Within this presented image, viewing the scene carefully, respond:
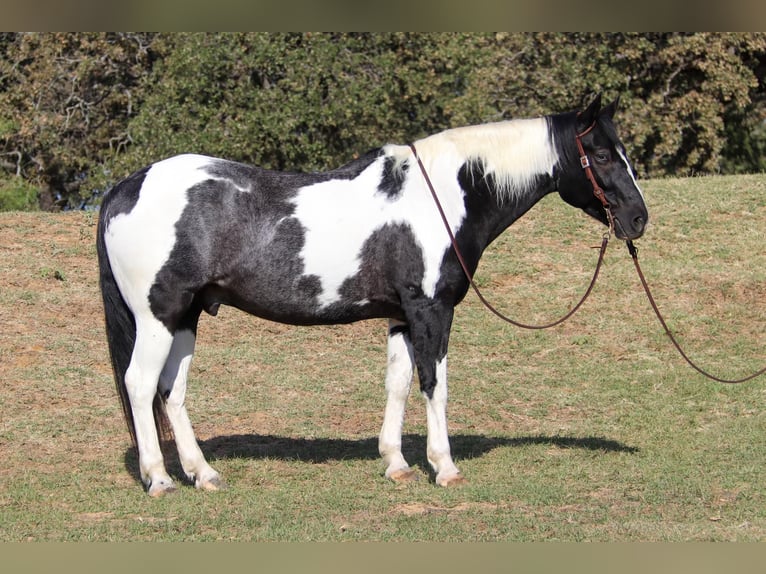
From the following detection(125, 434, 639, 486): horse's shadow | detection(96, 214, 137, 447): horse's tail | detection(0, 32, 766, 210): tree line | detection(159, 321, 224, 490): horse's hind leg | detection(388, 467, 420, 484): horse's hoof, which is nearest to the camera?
detection(96, 214, 137, 447): horse's tail

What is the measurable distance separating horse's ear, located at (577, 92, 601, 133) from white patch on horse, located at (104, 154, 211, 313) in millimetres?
2598

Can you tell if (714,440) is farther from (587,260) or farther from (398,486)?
(587,260)

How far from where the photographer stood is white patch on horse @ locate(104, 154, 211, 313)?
6.54 m

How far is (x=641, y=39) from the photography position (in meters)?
20.0

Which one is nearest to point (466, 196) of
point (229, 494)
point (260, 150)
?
point (229, 494)

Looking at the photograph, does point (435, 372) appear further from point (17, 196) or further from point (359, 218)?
point (17, 196)

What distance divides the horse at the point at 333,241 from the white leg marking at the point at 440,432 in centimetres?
1

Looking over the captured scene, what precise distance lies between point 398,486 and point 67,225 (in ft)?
A: 29.2

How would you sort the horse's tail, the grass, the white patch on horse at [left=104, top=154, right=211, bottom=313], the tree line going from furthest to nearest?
1. the tree line
2. the horse's tail
3. the white patch on horse at [left=104, top=154, right=211, bottom=313]
4. the grass

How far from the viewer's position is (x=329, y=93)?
1981 centimetres

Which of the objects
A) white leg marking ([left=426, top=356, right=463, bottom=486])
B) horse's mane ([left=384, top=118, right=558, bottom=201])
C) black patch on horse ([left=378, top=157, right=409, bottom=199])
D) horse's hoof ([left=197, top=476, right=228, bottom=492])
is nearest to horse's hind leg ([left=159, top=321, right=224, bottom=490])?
horse's hoof ([left=197, top=476, right=228, bottom=492])

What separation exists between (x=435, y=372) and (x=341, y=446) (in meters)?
1.83

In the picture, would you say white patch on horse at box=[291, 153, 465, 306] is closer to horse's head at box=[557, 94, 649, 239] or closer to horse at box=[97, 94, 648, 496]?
horse at box=[97, 94, 648, 496]

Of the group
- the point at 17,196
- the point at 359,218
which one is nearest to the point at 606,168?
the point at 359,218
